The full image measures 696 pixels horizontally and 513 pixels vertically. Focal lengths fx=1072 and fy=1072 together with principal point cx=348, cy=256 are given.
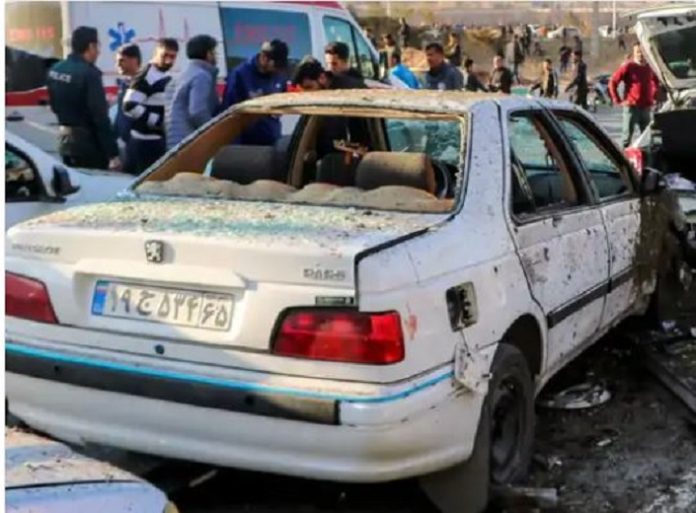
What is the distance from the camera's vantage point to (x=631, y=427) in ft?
14.8

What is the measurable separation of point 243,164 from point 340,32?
28.7ft

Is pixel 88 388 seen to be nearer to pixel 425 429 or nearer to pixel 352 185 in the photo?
pixel 425 429

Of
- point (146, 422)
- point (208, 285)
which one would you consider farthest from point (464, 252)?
point (146, 422)

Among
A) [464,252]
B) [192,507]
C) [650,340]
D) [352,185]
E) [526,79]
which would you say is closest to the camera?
[464,252]

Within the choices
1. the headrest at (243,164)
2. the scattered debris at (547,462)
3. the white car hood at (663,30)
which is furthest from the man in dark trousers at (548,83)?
the scattered debris at (547,462)

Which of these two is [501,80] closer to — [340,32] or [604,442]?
[340,32]

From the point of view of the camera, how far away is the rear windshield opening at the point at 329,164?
3.83 metres

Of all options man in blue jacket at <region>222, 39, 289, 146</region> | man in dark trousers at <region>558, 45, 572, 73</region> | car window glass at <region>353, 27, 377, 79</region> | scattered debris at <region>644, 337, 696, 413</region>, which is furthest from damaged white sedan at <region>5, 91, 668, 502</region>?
man in dark trousers at <region>558, 45, 572, 73</region>

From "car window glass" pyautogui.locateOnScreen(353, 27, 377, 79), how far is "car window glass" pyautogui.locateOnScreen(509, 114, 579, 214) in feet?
28.4

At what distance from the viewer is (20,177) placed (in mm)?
5953

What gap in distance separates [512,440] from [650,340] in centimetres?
209

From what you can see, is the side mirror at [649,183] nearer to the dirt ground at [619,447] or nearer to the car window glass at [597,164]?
the car window glass at [597,164]

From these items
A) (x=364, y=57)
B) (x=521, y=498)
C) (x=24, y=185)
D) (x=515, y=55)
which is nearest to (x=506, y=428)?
(x=521, y=498)

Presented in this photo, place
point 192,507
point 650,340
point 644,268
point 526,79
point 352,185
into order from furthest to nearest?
point 526,79 → point 650,340 → point 644,268 → point 352,185 → point 192,507
